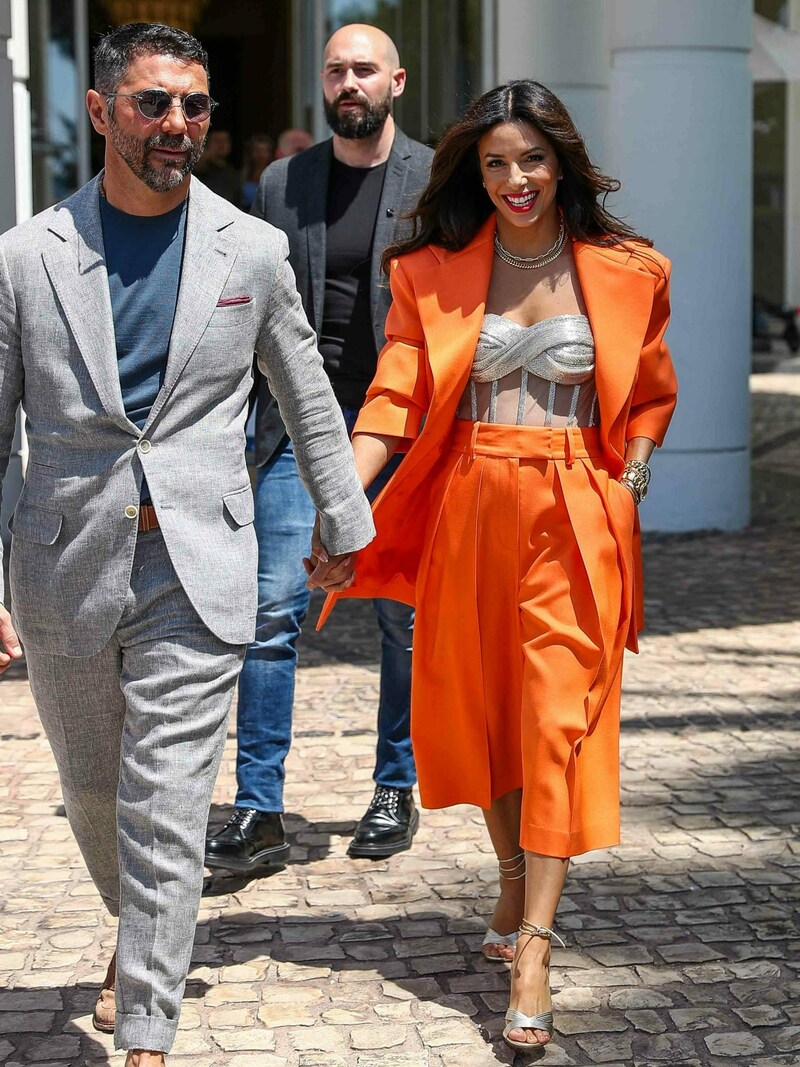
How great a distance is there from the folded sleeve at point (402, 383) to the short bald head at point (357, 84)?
109 cm

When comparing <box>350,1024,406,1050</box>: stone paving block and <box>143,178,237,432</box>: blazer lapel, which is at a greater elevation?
<box>143,178,237,432</box>: blazer lapel

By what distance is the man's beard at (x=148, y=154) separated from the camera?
3373 millimetres

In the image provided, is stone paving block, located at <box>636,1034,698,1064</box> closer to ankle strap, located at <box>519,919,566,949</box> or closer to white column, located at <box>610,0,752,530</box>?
ankle strap, located at <box>519,919,566,949</box>

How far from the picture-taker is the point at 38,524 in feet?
11.4

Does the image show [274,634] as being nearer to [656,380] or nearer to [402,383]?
[402,383]

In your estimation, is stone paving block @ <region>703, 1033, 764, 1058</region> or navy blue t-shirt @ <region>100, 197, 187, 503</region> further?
stone paving block @ <region>703, 1033, 764, 1058</region>

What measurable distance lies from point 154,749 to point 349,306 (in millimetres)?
2030

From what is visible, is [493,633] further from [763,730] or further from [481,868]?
[763,730]

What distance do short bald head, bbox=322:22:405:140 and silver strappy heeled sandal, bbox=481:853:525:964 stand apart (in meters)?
2.18

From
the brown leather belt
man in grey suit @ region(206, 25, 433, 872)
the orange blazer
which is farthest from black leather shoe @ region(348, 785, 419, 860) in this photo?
the brown leather belt

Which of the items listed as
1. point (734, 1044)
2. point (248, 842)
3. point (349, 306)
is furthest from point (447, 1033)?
point (349, 306)

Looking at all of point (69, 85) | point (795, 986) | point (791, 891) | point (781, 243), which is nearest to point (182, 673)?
point (795, 986)

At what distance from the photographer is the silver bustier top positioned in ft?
13.2

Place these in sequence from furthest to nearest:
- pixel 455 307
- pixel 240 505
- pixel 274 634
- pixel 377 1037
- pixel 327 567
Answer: pixel 274 634 → pixel 455 307 → pixel 327 567 → pixel 377 1037 → pixel 240 505
